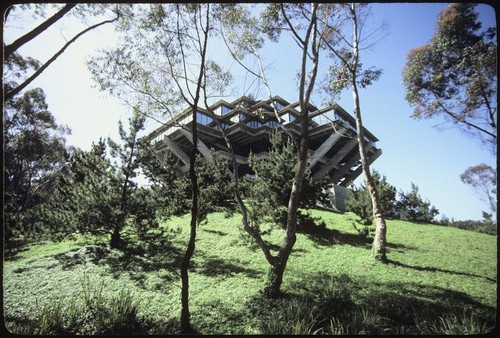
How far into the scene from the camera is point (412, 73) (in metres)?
14.2

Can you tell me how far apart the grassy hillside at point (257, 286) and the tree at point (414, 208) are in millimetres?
8241

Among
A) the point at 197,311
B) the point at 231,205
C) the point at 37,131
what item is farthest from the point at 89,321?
the point at 37,131

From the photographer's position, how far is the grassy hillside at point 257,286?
639 cm

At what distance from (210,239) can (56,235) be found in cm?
695

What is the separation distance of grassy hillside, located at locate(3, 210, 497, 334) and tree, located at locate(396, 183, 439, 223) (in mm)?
8241

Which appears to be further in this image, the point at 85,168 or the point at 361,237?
the point at 361,237

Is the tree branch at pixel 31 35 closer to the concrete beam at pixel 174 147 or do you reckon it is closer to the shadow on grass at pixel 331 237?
the shadow on grass at pixel 331 237

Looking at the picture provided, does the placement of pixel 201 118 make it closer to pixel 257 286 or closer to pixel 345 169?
pixel 345 169

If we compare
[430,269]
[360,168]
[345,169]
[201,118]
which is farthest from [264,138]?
[430,269]

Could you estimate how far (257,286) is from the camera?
873 centimetres

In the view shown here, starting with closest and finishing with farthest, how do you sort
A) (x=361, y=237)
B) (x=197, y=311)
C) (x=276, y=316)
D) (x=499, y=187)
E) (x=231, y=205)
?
(x=499, y=187) → (x=276, y=316) → (x=197, y=311) → (x=361, y=237) → (x=231, y=205)

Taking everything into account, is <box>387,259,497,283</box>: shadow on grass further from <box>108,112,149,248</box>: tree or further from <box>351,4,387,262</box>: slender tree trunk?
<box>108,112,149,248</box>: tree

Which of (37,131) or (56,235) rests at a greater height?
(37,131)

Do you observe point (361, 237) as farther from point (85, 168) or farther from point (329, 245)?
point (85, 168)
